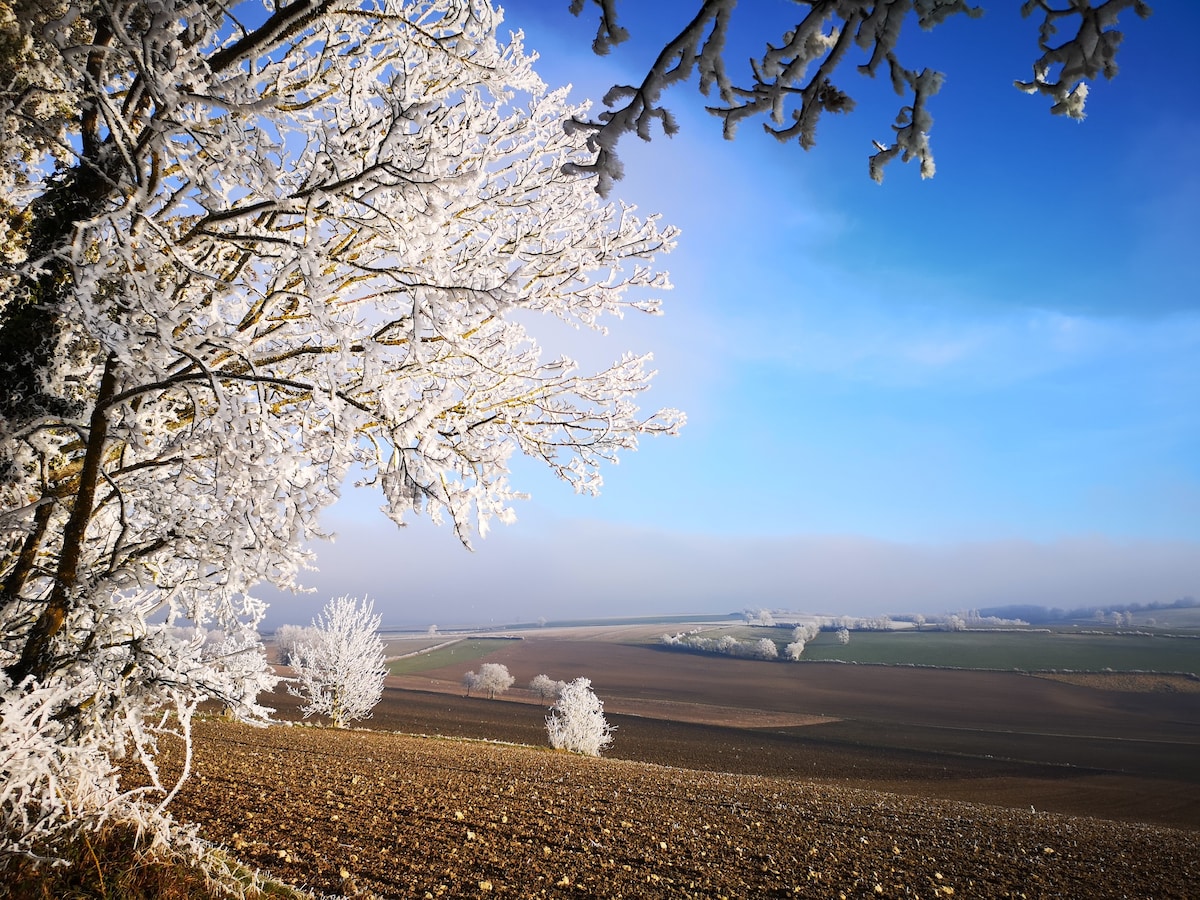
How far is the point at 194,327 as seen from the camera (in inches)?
106

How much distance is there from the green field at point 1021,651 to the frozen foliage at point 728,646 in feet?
15.1

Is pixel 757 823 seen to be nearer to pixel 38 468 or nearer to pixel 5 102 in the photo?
pixel 38 468

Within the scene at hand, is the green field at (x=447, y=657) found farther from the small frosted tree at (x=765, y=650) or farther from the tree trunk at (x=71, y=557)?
the tree trunk at (x=71, y=557)

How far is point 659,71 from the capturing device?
60.3 inches

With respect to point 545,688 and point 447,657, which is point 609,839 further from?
point 447,657

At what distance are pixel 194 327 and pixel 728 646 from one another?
80.4 metres

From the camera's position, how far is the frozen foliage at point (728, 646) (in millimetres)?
72312

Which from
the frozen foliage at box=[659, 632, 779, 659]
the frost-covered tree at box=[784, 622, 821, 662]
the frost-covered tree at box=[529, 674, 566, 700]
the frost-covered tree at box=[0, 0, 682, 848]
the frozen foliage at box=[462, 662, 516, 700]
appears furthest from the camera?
the frozen foliage at box=[659, 632, 779, 659]

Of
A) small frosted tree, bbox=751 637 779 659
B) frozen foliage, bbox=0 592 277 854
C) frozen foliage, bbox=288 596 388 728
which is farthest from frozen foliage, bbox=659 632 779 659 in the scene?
frozen foliage, bbox=0 592 277 854

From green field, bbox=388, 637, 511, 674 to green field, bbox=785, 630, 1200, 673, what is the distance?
140ft

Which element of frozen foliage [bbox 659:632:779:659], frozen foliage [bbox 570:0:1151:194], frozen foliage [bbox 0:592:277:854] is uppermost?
frozen foliage [bbox 570:0:1151:194]

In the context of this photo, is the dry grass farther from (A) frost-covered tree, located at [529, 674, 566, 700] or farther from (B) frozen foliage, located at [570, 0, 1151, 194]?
(A) frost-covered tree, located at [529, 674, 566, 700]

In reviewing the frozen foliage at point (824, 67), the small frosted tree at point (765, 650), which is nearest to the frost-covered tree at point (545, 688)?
the small frosted tree at point (765, 650)

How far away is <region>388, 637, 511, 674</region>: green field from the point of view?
2617 inches
